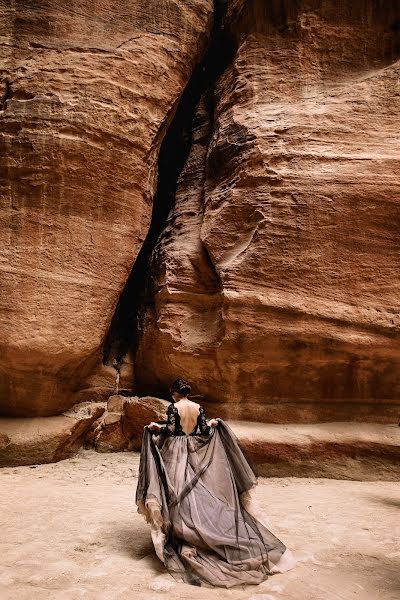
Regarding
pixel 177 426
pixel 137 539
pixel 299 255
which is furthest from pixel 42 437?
pixel 299 255

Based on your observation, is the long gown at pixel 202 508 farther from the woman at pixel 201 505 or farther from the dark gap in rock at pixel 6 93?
the dark gap in rock at pixel 6 93

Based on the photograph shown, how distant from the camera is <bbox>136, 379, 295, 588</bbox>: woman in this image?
3725 millimetres

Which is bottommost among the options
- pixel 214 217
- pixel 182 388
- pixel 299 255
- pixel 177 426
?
pixel 177 426

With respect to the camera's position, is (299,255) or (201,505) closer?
(201,505)

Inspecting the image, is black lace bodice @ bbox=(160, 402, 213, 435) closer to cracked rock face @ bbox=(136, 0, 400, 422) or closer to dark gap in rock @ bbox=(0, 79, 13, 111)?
cracked rock face @ bbox=(136, 0, 400, 422)

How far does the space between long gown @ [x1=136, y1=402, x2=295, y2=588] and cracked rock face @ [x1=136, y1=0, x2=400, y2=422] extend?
3.21 m

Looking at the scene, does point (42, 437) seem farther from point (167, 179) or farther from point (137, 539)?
point (167, 179)

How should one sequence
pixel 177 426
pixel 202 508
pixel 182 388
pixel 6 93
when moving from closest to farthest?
1. pixel 202 508
2. pixel 177 426
3. pixel 182 388
4. pixel 6 93

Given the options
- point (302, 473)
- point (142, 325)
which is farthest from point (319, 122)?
point (302, 473)

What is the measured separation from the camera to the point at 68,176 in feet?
26.2

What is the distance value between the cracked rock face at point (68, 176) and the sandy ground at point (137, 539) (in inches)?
72.3

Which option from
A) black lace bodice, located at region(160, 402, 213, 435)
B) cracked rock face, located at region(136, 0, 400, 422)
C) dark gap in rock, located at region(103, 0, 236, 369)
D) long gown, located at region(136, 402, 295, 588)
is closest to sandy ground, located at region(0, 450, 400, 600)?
long gown, located at region(136, 402, 295, 588)

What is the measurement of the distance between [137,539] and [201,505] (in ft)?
2.70

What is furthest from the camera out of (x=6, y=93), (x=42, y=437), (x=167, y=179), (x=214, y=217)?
(x=167, y=179)
